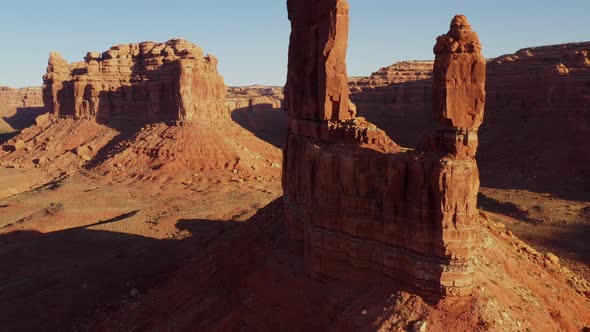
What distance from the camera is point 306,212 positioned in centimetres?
1970

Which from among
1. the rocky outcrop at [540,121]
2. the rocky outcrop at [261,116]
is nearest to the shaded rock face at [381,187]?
the rocky outcrop at [540,121]

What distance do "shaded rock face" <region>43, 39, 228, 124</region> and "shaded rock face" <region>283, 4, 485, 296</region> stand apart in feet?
162

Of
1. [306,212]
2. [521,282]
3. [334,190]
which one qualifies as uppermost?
[334,190]

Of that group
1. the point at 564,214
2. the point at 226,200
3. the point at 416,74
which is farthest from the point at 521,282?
the point at 416,74

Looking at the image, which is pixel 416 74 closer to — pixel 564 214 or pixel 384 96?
pixel 384 96

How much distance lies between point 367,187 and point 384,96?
7703 cm

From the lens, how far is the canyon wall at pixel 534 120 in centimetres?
5678

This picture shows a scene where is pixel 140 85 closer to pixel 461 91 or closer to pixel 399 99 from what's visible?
pixel 399 99

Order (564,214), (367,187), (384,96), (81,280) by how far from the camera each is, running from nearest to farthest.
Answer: (367,187)
(81,280)
(564,214)
(384,96)

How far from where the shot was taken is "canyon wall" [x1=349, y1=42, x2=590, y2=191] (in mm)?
56781

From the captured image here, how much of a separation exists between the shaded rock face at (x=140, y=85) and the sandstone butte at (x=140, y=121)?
156mm

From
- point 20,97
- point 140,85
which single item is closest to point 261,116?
point 140,85

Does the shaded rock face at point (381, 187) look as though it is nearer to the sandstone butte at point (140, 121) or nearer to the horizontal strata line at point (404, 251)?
the horizontal strata line at point (404, 251)

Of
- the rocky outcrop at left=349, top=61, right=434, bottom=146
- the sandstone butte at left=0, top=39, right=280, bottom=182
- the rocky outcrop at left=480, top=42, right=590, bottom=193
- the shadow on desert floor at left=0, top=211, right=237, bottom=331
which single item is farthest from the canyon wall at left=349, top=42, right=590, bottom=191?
the shadow on desert floor at left=0, top=211, right=237, bottom=331
